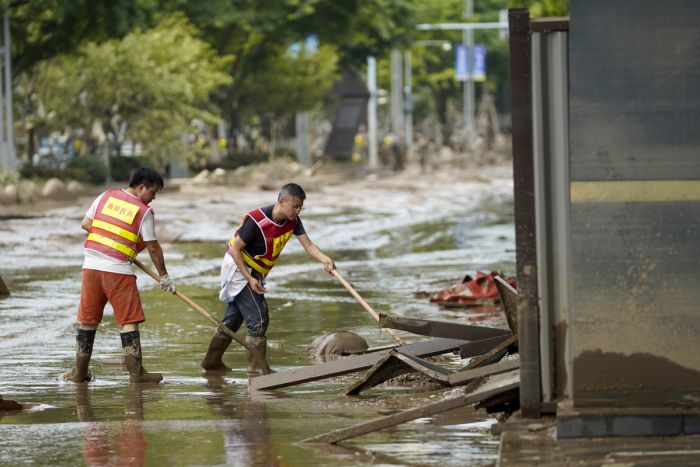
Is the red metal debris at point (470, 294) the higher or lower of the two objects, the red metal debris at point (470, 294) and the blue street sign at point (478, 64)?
the lower

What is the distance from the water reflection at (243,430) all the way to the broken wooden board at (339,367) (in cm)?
25

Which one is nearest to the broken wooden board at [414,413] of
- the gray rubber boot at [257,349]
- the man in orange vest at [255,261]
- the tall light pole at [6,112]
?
the man in orange vest at [255,261]

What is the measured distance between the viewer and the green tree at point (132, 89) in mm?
40031

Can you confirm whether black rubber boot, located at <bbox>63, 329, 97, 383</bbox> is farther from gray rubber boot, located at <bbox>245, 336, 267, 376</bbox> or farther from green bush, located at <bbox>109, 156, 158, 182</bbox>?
green bush, located at <bbox>109, 156, 158, 182</bbox>

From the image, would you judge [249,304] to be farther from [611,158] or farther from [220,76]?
[220,76]

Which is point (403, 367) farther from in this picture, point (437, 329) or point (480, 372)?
point (480, 372)

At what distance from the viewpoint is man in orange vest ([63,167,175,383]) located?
1060 centimetres

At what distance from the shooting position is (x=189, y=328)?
13875 millimetres

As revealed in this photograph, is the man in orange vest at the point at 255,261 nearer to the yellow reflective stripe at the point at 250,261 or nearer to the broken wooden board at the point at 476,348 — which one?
the yellow reflective stripe at the point at 250,261

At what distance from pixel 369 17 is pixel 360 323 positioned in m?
38.8

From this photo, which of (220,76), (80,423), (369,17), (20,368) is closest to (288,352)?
(20,368)

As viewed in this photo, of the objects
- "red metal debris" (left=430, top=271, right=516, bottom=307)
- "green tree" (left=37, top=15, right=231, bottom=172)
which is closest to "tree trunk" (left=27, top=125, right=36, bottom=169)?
"green tree" (left=37, top=15, right=231, bottom=172)

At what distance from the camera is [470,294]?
15.4 metres

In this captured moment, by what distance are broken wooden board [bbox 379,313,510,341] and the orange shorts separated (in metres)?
1.80
